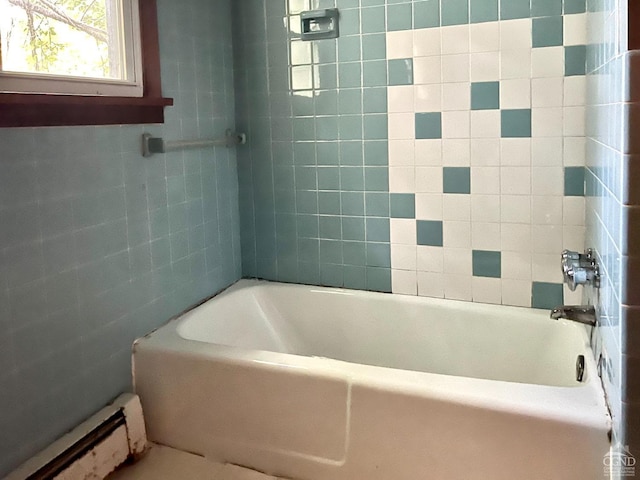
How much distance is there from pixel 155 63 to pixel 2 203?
0.78m

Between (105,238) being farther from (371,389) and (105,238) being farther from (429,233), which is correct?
(429,233)

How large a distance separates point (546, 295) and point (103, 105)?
1.58 metres

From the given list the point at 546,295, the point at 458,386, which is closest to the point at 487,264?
the point at 546,295

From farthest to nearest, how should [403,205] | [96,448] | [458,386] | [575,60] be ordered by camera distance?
[403,205], [575,60], [96,448], [458,386]

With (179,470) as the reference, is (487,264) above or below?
above

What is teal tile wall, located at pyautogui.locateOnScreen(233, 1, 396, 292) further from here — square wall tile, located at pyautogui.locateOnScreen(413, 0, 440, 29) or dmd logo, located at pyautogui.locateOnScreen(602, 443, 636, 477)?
dmd logo, located at pyautogui.locateOnScreen(602, 443, 636, 477)

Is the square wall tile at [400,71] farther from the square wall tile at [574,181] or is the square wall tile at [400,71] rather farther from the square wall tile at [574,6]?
the square wall tile at [574,181]

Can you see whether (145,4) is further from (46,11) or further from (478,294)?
(478,294)

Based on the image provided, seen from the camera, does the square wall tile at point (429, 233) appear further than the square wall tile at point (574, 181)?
Yes

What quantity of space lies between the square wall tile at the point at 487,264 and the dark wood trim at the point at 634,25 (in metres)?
1.14

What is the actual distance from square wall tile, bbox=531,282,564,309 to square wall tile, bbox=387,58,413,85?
86 centimetres

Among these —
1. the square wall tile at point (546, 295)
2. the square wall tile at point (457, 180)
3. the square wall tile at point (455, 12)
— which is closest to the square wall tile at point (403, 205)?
the square wall tile at point (457, 180)

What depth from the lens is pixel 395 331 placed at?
7.72 ft

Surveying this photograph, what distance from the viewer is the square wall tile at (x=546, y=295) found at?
2164 mm
